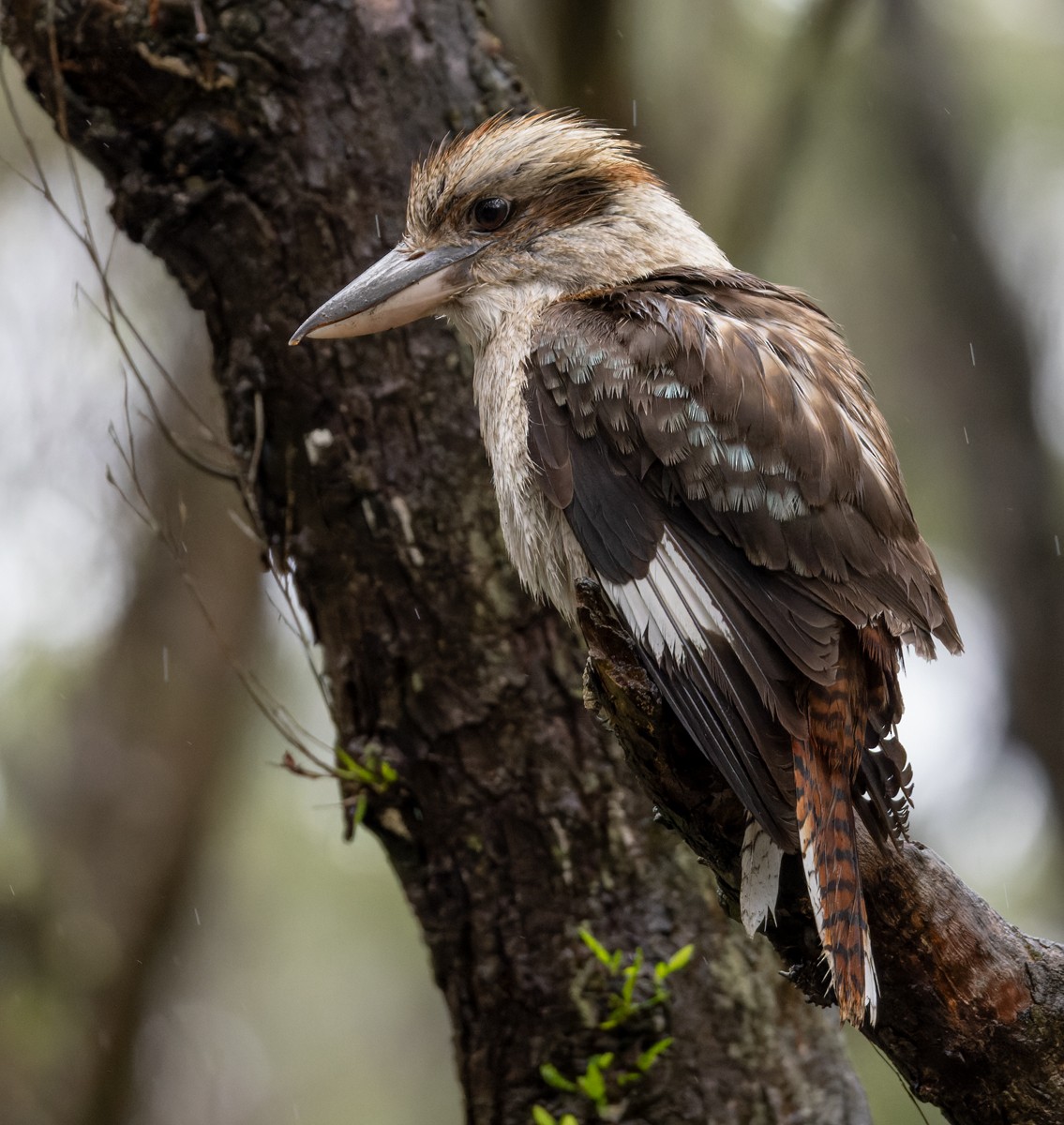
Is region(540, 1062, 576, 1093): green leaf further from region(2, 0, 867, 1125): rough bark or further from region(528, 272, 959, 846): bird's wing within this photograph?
region(528, 272, 959, 846): bird's wing

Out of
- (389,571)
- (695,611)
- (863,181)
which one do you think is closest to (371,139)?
(389,571)

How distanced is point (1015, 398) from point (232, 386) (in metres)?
3.49

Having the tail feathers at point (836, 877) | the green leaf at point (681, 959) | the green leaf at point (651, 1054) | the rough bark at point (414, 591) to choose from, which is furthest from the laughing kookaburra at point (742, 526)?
the green leaf at point (651, 1054)

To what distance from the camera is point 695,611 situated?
211 cm

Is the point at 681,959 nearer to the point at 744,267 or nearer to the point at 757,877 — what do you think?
the point at 757,877

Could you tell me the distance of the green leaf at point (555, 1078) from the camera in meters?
2.88

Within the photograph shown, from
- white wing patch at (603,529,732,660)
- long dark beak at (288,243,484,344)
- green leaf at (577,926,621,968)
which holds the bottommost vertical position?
green leaf at (577,926,621,968)

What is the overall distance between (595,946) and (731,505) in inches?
45.6

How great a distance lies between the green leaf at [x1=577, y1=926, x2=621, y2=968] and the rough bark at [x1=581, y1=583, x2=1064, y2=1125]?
80cm

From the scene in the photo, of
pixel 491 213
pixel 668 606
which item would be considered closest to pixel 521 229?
pixel 491 213

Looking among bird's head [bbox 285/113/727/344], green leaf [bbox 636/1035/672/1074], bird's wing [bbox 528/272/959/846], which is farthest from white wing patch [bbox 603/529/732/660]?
green leaf [bbox 636/1035/672/1074]

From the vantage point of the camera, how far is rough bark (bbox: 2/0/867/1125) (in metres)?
2.93

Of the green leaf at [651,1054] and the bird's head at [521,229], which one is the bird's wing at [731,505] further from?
the green leaf at [651,1054]

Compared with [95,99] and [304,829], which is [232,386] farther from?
[304,829]
